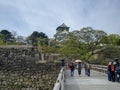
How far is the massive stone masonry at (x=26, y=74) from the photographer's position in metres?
26.9

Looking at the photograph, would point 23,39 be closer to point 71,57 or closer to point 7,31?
A: point 7,31

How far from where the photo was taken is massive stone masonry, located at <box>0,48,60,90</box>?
88.4ft

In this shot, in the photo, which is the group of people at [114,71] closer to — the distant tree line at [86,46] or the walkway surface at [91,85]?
the walkway surface at [91,85]

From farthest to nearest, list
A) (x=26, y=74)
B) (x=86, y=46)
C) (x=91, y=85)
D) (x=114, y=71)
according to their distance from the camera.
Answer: (x=86, y=46) → (x=26, y=74) → (x=114, y=71) → (x=91, y=85)

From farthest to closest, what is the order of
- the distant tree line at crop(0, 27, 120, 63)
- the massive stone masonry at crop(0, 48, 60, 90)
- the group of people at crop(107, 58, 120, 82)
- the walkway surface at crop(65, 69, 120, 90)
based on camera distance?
the distant tree line at crop(0, 27, 120, 63) < the massive stone masonry at crop(0, 48, 60, 90) < the group of people at crop(107, 58, 120, 82) < the walkway surface at crop(65, 69, 120, 90)

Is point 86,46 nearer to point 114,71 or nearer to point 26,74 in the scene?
point 26,74

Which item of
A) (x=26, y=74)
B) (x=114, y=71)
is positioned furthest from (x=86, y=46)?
(x=114, y=71)

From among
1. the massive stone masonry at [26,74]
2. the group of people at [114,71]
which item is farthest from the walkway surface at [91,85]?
the massive stone masonry at [26,74]

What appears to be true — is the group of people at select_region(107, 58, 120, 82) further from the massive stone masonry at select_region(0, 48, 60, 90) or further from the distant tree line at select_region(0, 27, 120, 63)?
the distant tree line at select_region(0, 27, 120, 63)

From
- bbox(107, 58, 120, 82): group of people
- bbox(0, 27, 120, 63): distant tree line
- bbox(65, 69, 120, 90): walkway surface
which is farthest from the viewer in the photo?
bbox(0, 27, 120, 63): distant tree line

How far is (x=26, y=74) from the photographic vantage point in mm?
28016

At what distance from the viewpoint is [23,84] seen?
2712 cm

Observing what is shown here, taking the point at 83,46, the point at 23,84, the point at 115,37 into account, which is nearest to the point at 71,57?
the point at 83,46

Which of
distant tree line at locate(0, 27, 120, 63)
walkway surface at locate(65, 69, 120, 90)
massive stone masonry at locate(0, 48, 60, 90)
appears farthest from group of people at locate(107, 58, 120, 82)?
distant tree line at locate(0, 27, 120, 63)
